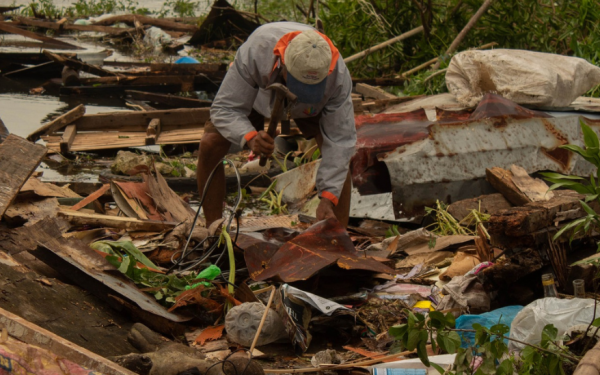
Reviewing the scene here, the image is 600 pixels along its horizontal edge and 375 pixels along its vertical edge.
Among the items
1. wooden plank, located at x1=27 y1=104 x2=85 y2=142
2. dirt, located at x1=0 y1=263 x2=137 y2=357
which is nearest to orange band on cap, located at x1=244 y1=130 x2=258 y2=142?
dirt, located at x1=0 y1=263 x2=137 y2=357

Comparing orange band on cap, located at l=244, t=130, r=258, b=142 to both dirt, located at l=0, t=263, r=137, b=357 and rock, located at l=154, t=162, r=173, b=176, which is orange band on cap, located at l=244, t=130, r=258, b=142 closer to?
dirt, located at l=0, t=263, r=137, b=357

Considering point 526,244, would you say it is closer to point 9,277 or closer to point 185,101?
point 9,277

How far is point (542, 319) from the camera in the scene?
9.07 ft

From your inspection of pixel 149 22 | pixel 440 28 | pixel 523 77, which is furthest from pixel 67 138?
pixel 149 22

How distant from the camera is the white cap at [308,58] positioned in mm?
3576

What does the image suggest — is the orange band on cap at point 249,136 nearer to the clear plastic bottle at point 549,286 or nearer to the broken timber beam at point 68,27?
the clear plastic bottle at point 549,286

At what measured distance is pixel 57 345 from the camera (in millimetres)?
2434

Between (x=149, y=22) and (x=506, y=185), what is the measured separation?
532 inches

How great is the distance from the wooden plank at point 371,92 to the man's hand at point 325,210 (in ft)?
16.2

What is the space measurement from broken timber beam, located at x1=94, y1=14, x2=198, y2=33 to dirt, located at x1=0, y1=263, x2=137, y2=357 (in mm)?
13712

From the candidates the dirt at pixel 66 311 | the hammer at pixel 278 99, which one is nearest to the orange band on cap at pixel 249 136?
the hammer at pixel 278 99

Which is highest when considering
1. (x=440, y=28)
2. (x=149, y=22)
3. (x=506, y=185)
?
(x=506, y=185)

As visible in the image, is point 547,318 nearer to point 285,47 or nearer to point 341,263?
point 341,263

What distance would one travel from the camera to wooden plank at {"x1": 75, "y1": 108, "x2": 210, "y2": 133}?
7.94 metres
